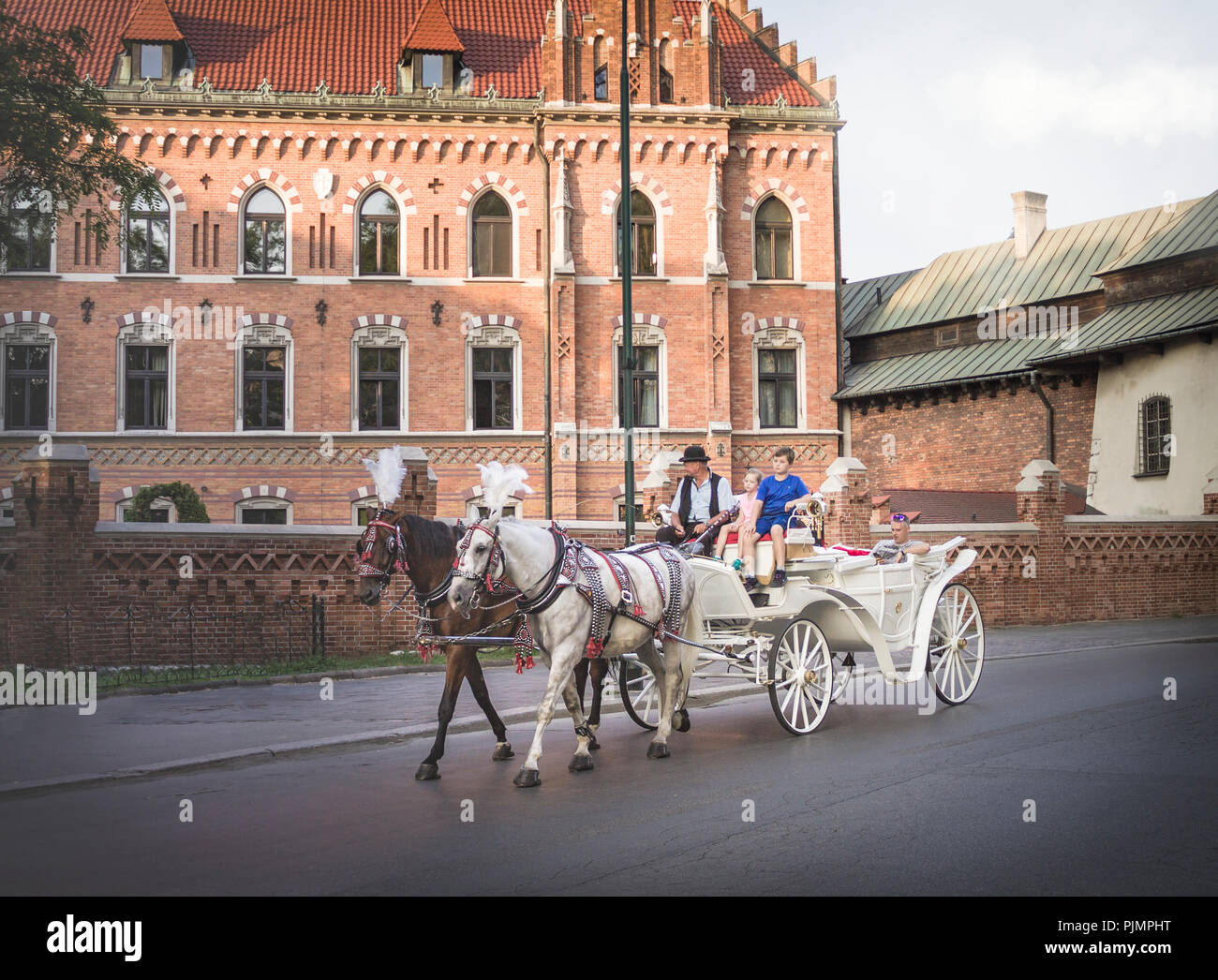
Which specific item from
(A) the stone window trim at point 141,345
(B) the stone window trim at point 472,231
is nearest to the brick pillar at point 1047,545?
(B) the stone window trim at point 472,231

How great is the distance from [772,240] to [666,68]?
544 cm

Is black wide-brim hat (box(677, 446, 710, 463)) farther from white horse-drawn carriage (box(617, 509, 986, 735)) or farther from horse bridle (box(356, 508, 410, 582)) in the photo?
horse bridle (box(356, 508, 410, 582))

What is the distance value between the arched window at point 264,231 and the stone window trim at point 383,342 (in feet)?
8.26

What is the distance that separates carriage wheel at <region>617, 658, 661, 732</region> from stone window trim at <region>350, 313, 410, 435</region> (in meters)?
19.7

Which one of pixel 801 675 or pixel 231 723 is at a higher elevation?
pixel 801 675

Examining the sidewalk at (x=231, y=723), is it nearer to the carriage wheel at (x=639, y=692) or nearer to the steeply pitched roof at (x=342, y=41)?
the carriage wheel at (x=639, y=692)

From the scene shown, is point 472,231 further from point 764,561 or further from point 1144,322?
point 764,561

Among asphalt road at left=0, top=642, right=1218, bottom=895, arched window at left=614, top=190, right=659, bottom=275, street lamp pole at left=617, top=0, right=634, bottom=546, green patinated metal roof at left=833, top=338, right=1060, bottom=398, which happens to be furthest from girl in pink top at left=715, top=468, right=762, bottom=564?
green patinated metal roof at left=833, top=338, right=1060, bottom=398

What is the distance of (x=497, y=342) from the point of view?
31656mm

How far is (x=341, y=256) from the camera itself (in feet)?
102

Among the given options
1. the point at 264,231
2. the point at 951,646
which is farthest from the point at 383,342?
the point at 951,646

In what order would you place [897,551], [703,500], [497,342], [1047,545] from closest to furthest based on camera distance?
[703,500]
[897,551]
[1047,545]
[497,342]

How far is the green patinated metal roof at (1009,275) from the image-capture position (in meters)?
35.4

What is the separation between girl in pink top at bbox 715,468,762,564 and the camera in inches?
432
